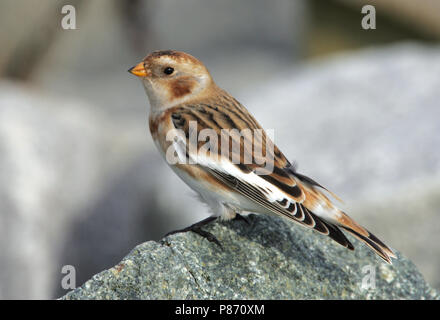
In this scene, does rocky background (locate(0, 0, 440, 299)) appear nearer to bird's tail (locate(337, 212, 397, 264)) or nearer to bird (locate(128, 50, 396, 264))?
bird (locate(128, 50, 396, 264))

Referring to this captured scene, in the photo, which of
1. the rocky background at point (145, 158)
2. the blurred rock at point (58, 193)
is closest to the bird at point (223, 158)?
the rocky background at point (145, 158)

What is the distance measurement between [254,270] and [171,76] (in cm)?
115

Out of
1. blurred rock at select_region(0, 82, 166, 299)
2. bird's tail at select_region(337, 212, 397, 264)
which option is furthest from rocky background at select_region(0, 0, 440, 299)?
bird's tail at select_region(337, 212, 397, 264)

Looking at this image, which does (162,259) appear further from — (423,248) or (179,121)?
(423,248)

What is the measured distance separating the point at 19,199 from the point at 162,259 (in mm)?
3010

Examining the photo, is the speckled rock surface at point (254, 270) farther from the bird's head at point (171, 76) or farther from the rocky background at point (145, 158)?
A: the bird's head at point (171, 76)

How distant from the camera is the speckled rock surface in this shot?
10.9ft

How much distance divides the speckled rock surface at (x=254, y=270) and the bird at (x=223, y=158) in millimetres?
148

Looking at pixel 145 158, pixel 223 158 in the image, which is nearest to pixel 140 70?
pixel 223 158

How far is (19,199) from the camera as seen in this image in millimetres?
6094

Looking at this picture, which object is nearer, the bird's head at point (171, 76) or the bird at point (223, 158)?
the bird at point (223, 158)

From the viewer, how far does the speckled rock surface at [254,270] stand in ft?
10.9

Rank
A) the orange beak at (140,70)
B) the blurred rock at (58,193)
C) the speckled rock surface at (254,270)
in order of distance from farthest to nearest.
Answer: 1. the blurred rock at (58,193)
2. the orange beak at (140,70)
3. the speckled rock surface at (254,270)
